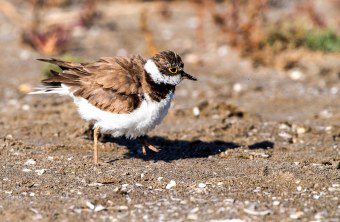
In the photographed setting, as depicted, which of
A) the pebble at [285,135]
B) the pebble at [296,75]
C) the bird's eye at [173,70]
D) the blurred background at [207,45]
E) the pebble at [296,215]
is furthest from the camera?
the pebble at [296,75]

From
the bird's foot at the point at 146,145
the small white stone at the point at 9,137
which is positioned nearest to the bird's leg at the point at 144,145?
the bird's foot at the point at 146,145

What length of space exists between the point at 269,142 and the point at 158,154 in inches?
56.3

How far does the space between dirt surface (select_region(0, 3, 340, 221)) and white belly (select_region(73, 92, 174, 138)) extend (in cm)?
40

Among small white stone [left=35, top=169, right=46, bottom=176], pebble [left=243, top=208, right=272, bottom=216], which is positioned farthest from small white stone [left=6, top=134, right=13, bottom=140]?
pebble [left=243, top=208, right=272, bottom=216]

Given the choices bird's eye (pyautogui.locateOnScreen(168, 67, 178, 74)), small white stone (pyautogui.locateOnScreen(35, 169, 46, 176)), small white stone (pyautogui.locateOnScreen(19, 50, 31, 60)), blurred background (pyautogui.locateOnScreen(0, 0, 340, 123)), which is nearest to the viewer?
small white stone (pyautogui.locateOnScreen(35, 169, 46, 176))

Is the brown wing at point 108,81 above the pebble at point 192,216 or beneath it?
above

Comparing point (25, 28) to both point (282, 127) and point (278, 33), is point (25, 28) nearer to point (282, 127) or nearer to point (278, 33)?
point (278, 33)

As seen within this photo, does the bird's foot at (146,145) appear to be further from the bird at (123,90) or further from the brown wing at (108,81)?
the brown wing at (108,81)

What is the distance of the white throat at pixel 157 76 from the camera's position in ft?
21.9

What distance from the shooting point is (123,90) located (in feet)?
21.4

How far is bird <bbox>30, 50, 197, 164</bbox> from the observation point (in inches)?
254

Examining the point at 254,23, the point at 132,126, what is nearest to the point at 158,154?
the point at 132,126

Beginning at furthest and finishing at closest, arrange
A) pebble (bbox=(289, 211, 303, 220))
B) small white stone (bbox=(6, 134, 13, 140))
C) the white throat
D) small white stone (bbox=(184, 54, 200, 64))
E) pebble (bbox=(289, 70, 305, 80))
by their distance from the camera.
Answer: small white stone (bbox=(184, 54, 200, 64)) < pebble (bbox=(289, 70, 305, 80)) < small white stone (bbox=(6, 134, 13, 140)) < the white throat < pebble (bbox=(289, 211, 303, 220))

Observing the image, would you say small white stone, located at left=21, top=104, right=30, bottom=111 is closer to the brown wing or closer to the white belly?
the brown wing
